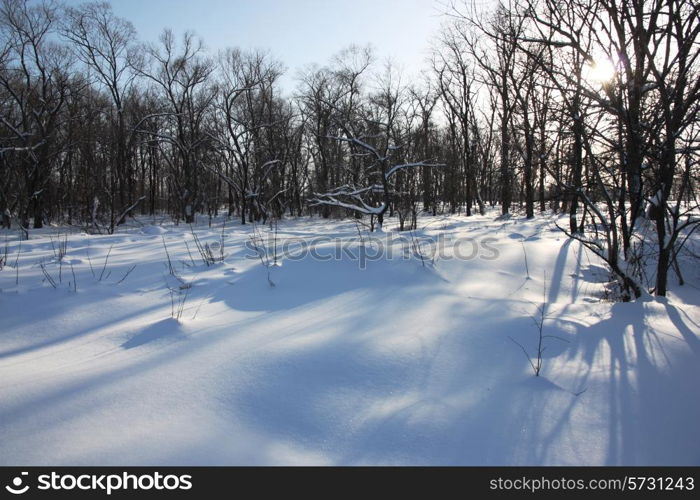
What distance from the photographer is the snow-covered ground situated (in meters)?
1.84

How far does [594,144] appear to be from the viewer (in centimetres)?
491

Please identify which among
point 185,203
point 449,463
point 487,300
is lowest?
point 449,463

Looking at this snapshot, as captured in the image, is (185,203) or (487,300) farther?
(185,203)

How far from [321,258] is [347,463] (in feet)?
13.3

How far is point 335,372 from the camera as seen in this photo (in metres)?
2.51

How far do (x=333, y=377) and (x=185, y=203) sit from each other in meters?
19.0

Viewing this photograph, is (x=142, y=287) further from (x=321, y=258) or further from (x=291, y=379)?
(x=291, y=379)

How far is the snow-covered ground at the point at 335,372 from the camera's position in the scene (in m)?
1.84

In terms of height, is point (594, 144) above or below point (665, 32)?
below
